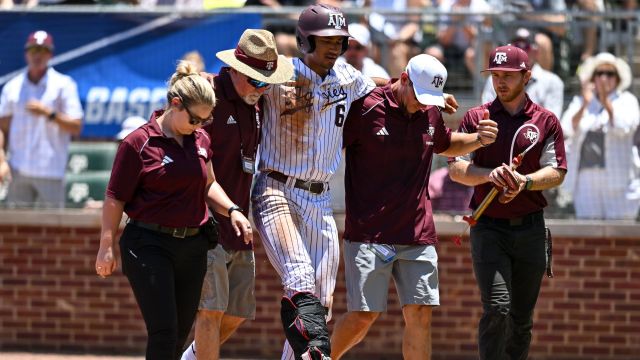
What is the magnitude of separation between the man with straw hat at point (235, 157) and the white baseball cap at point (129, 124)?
312 cm

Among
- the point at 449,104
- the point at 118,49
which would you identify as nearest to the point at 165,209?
the point at 449,104

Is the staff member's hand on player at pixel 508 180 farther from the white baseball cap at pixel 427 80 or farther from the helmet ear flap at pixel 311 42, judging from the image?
the helmet ear flap at pixel 311 42

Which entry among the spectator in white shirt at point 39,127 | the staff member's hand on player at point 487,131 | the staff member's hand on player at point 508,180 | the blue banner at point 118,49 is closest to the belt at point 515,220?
the staff member's hand on player at point 508,180

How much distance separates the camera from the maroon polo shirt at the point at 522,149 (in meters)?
7.88

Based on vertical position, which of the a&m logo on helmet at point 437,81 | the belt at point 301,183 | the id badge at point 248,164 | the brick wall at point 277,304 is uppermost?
the a&m logo on helmet at point 437,81

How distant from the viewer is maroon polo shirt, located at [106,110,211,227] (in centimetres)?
661

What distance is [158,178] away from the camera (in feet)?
21.8

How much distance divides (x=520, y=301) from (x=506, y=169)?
1.09 m

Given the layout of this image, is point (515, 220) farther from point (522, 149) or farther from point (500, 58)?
point (500, 58)

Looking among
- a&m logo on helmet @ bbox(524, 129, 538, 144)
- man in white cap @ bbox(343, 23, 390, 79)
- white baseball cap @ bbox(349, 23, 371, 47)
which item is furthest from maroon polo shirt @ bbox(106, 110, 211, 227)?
white baseball cap @ bbox(349, 23, 371, 47)

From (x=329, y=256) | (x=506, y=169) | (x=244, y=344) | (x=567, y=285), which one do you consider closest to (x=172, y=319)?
(x=329, y=256)

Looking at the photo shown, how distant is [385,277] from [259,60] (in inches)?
64.4

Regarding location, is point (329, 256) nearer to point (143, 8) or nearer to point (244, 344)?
point (244, 344)

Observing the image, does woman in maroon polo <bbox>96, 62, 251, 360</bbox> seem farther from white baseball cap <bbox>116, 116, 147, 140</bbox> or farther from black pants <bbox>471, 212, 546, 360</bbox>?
white baseball cap <bbox>116, 116, 147, 140</bbox>
